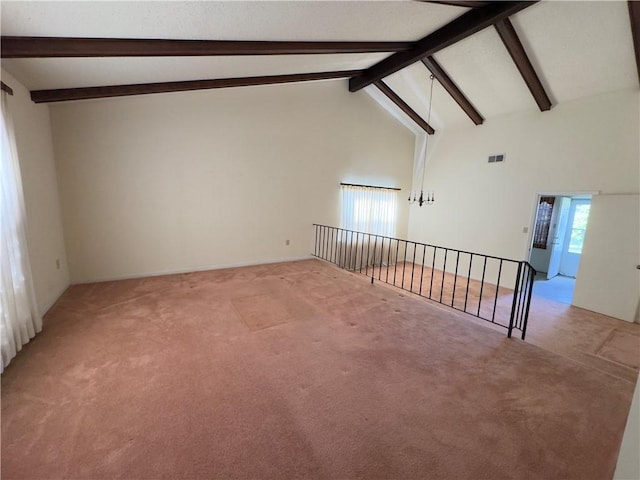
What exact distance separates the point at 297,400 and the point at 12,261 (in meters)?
2.65

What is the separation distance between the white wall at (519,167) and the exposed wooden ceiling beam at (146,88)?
3.66 m

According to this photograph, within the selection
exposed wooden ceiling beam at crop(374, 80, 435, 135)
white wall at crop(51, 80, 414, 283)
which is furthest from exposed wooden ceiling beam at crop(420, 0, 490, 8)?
white wall at crop(51, 80, 414, 283)

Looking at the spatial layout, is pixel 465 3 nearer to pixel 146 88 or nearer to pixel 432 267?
pixel 432 267

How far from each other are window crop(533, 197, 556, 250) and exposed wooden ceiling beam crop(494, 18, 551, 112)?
2.33 meters

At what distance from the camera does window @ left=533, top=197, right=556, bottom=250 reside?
19.5 feet

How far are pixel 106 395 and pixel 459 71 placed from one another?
6001 mm

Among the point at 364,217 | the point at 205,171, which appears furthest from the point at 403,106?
the point at 205,171

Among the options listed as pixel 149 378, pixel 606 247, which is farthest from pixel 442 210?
pixel 149 378

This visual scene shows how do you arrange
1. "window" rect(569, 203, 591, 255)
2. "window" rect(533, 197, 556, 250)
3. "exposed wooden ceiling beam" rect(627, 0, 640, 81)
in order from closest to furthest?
"exposed wooden ceiling beam" rect(627, 0, 640, 81)
"window" rect(569, 203, 591, 255)
"window" rect(533, 197, 556, 250)

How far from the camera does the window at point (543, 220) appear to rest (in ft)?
19.5

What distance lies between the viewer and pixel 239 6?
196cm

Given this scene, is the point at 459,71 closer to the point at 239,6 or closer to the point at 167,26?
the point at 239,6

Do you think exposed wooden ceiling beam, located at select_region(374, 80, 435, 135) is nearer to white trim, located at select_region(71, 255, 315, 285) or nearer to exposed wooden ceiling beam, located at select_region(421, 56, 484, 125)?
exposed wooden ceiling beam, located at select_region(421, 56, 484, 125)

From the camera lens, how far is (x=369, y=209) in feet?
21.0
